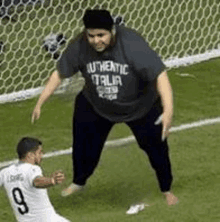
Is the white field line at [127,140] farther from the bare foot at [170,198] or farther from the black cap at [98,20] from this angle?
the black cap at [98,20]

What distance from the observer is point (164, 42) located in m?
12.3

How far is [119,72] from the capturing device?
23.6ft

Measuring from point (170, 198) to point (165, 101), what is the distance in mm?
975

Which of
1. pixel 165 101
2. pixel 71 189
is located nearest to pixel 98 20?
pixel 165 101

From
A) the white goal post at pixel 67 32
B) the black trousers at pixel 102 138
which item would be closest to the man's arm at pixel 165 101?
the black trousers at pixel 102 138

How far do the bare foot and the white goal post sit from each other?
3.06 metres

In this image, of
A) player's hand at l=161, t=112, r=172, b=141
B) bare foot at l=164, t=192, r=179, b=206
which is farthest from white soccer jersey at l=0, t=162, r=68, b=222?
bare foot at l=164, t=192, r=179, b=206

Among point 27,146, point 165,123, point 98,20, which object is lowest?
point 165,123

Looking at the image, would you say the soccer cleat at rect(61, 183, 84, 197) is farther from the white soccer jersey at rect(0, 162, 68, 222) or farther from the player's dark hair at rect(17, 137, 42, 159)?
the player's dark hair at rect(17, 137, 42, 159)

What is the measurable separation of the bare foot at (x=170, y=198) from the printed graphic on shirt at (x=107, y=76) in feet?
2.91

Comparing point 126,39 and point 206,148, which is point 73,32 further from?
point 126,39

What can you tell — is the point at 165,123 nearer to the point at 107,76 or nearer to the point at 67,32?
the point at 107,76

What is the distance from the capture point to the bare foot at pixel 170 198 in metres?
7.65

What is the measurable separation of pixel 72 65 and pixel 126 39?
1.52ft
